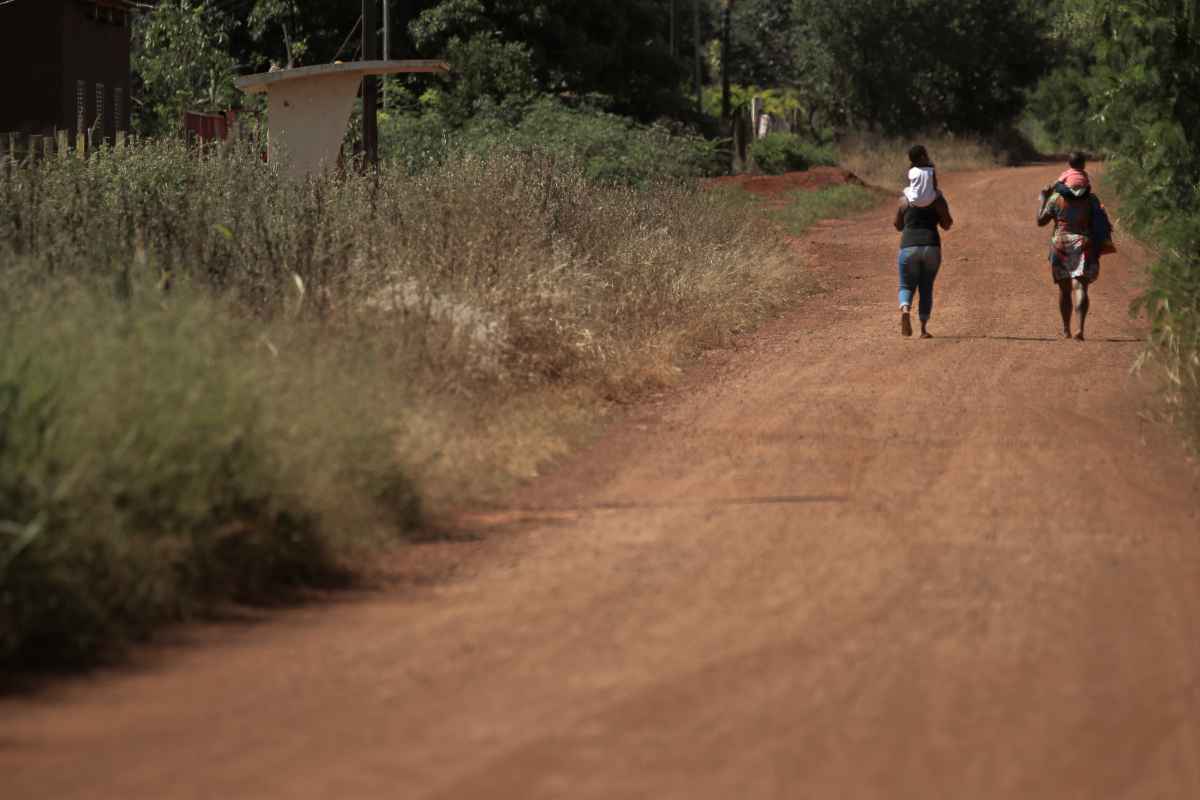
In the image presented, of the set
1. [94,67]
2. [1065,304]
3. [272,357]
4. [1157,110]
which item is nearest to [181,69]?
[94,67]

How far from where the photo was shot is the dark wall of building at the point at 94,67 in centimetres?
2831

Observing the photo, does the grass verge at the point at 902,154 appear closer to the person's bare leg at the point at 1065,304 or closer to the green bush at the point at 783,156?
the green bush at the point at 783,156

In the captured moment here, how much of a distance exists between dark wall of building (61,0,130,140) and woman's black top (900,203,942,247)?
16292 millimetres

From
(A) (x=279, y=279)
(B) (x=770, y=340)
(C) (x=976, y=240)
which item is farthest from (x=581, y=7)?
(A) (x=279, y=279)

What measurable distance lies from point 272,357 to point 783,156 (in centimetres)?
3643

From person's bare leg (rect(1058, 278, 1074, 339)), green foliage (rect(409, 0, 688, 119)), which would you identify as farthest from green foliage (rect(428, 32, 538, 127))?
person's bare leg (rect(1058, 278, 1074, 339))

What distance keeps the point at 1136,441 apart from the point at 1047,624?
4.46 m

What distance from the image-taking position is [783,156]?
1706 inches

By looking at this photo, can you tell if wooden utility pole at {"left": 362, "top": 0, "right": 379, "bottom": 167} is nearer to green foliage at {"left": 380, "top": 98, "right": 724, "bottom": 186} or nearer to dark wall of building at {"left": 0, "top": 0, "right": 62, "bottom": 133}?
green foliage at {"left": 380, "top": 98, "right": 724, "bottom": 186}

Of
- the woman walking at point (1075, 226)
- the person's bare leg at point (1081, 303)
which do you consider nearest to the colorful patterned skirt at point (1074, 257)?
the woman walking at point (1075, 226)

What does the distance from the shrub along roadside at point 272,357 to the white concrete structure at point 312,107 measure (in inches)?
106

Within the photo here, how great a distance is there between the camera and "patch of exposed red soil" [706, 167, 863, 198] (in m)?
34.5

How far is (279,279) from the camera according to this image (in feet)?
34.3

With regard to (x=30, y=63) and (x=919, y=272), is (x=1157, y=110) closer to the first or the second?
(x=919, y=272)
